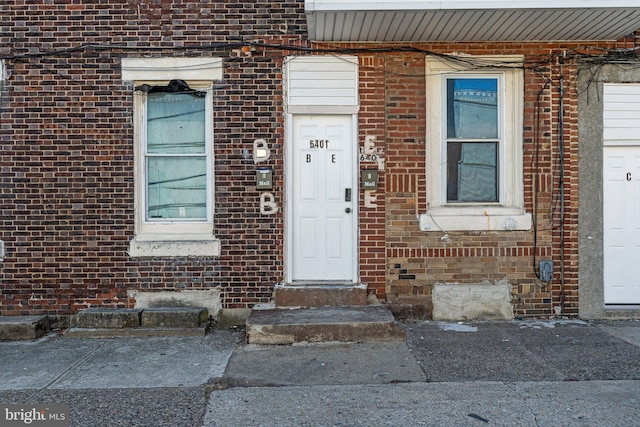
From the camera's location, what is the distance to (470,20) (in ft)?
20.7

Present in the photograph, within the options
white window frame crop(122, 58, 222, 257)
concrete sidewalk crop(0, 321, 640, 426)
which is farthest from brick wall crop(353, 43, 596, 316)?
white window frame crop(122, 58, 222, 257)

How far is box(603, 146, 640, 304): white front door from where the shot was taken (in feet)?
23.6

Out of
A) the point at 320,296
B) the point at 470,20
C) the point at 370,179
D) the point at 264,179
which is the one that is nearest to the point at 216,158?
the point at 264,179

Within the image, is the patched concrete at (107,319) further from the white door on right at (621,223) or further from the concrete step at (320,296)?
the white door on right at (621,223)

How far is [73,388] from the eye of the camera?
475 centimetres

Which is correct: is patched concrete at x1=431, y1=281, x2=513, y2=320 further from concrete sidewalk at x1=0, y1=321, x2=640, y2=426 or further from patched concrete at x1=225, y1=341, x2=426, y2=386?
patched concrete at x1=225, y1=341, x2=426, y2=386

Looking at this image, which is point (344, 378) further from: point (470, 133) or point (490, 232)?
point (470, 133)

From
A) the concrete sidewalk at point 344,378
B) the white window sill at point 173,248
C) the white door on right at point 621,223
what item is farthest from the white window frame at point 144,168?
the white door on right at point 621,223

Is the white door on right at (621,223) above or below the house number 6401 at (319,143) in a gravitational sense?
below

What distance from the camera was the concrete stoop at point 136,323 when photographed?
6.41 meters

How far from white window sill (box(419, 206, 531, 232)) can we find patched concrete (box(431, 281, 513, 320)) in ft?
2.44

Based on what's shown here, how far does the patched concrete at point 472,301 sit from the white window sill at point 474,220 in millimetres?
744

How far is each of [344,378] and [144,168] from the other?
3.97m

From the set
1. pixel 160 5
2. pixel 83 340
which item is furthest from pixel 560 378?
pixel 160 5
